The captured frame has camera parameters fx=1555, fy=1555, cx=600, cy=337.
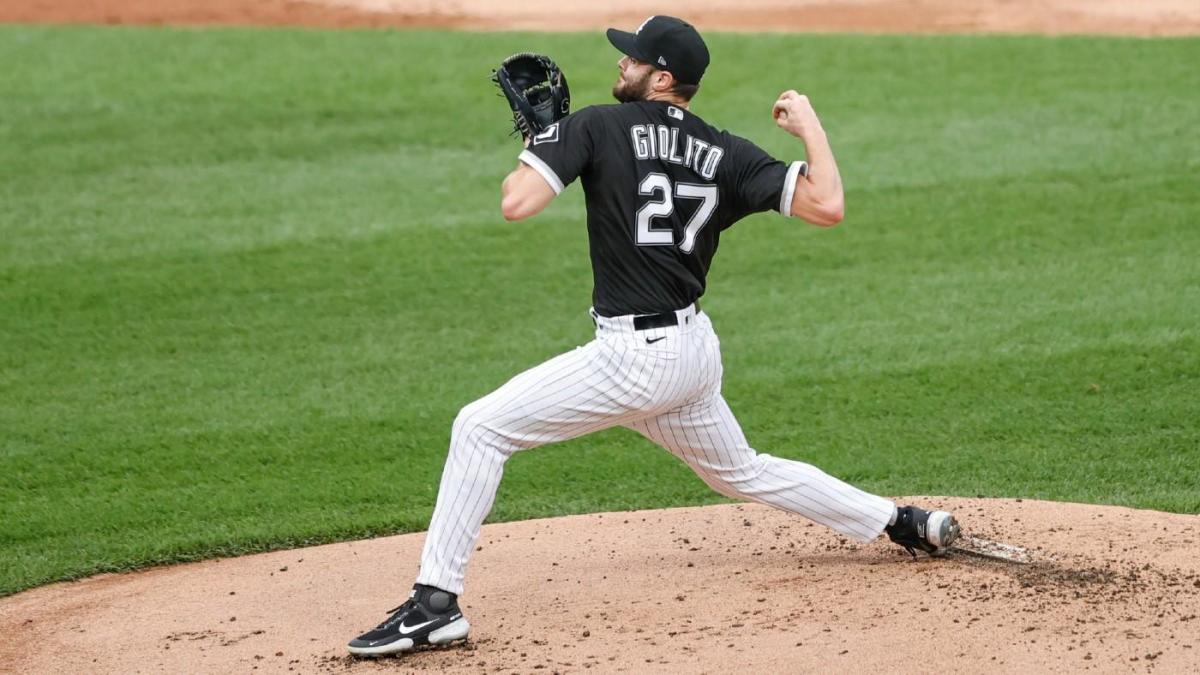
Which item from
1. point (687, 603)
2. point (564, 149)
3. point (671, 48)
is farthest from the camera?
point (687, 603)

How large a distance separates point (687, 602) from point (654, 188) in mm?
1252

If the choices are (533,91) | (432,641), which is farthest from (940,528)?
(533,91)

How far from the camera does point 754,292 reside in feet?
28.9

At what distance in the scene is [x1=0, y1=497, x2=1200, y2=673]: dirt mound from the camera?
13.6ft

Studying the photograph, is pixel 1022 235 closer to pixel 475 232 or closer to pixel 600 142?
pixel 475 232

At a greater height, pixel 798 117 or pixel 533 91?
pixel 533 91

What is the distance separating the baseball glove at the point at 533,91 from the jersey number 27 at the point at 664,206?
13.8 inches

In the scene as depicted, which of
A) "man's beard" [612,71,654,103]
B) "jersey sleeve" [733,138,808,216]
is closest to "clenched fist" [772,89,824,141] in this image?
"jersey sleeve" [733,138,808,216]

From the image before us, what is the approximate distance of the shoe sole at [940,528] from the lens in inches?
187

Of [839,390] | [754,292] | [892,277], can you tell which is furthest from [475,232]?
[839,390]

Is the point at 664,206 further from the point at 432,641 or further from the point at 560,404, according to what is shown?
the point at 432,641

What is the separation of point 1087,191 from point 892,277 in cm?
207

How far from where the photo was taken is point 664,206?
14.3 ft

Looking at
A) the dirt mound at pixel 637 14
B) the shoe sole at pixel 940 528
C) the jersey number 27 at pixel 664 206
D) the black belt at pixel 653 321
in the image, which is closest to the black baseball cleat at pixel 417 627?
the black belt at pixel 653 321
